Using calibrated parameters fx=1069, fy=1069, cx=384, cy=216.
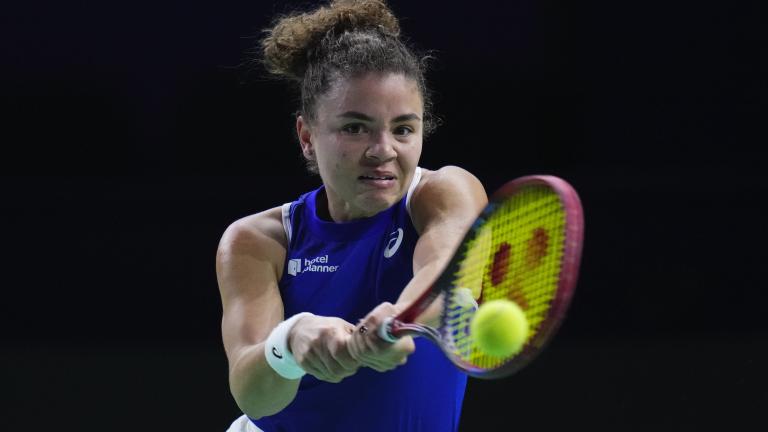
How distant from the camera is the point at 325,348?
5.97ft

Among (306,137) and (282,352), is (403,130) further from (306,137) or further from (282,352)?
(282,352)

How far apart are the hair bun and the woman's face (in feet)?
0.69

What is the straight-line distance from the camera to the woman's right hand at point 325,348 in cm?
179

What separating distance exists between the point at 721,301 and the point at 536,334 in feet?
9.35

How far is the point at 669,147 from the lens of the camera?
5137 mm

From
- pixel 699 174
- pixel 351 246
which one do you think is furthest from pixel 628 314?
pixel 351 246

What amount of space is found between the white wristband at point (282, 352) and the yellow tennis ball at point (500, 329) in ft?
1.17

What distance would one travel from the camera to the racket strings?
174 cm

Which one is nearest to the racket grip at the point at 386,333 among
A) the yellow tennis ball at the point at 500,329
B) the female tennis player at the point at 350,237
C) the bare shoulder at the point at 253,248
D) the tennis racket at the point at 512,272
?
the tennis racket at the point at 512,272

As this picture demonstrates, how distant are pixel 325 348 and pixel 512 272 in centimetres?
36

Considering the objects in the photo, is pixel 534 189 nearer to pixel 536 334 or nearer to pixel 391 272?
pixel 536 334

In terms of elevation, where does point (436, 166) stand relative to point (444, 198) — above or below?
above

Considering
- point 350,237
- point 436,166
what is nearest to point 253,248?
point 350,237

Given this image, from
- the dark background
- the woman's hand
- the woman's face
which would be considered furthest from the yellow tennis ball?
the dark background
